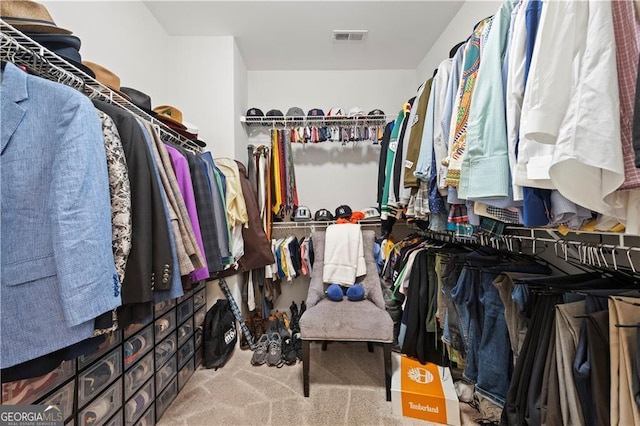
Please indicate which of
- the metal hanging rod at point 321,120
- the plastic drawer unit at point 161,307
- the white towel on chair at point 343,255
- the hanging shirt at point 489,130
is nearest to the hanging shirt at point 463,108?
the hanging shirt at point 489,130

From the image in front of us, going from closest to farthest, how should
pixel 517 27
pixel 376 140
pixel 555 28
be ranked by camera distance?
pixel 555 28 → pixel 517 27 → pixel 376 140

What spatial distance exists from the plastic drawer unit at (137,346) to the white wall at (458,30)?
2.69 meters

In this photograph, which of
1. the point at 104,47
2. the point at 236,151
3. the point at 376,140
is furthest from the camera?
the point at 376,140

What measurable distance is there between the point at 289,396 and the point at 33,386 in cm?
116

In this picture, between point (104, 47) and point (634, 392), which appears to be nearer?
point (634, 392)

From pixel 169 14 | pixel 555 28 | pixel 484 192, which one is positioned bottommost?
pixel 484 192

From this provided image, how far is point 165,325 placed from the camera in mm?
1439

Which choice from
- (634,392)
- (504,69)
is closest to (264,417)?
(634,392)

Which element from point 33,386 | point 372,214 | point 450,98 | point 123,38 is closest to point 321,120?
point 372,214

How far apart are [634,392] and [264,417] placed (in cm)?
148

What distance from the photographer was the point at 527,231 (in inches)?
49.8

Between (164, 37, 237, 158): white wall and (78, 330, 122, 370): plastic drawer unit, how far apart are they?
1.55 meters

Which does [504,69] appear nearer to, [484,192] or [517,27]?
[517,27]

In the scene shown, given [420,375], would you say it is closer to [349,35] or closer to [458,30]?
[458,30]
